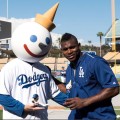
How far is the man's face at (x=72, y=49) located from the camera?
370cm

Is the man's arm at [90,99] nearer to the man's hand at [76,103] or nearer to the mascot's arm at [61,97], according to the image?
the man's hand at [76,103]

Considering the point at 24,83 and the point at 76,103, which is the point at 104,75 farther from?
the point at 24,83

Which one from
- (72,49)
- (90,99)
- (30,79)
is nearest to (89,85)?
(90,99)

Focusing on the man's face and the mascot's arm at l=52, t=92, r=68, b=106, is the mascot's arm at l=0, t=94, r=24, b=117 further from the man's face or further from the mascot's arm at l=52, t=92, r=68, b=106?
the man's face

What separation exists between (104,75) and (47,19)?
31.3 inches

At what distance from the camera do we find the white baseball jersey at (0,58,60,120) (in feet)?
11.5

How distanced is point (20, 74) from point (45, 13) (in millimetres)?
701

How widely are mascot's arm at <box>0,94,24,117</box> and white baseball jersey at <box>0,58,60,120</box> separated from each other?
0.15 ft

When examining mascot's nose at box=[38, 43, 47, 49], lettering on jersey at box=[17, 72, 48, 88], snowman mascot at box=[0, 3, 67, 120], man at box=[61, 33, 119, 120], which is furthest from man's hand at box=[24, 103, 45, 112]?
mascot's nose at box=[38, 43, 47, 49]

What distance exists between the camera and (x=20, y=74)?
3566mm

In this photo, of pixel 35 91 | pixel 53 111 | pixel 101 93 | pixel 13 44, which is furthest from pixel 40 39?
pixel 53 111

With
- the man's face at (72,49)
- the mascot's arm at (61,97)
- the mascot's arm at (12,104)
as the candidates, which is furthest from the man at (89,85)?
the mascot's arm at (12,104)

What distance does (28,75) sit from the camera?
3.62 metres

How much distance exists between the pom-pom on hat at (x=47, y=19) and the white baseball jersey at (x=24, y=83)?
391 millimetres
